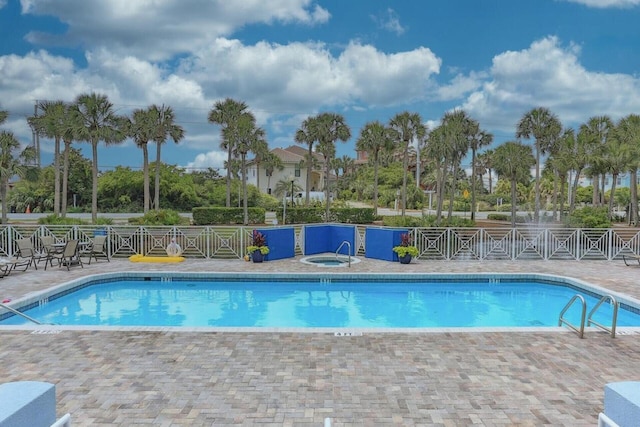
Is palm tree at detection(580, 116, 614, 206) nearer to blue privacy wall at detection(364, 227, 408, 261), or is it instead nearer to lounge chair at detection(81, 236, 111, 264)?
blue privacy wall at detection(364, 227, 408, 261)

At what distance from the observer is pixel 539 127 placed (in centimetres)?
2714

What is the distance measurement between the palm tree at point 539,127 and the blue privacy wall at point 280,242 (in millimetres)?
20052

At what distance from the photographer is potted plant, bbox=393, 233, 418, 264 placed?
12680 millimetres

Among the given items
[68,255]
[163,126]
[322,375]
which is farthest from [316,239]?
[163,126]

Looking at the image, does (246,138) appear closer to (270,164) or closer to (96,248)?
(270,164)

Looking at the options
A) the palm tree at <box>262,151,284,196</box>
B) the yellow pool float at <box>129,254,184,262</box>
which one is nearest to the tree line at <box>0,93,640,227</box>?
the yellow pool float at <box>129,254,184,262</box>

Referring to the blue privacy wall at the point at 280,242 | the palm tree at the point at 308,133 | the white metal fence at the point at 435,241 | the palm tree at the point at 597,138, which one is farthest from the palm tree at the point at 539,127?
the blue privacy wall at the point at 280,242

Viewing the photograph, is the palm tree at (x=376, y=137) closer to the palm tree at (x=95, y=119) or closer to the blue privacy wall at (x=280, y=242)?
the palm tree at (x=95, y=119)

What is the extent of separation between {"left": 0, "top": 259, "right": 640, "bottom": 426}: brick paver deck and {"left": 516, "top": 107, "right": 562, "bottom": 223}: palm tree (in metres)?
24.1

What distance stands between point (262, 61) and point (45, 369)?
1692 centimetres

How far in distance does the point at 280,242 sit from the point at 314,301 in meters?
3.88

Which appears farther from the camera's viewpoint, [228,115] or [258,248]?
[228,115]

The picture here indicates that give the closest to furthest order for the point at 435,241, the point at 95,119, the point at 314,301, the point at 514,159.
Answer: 1. the point at 314,301
2. the point at 435,241
3. the point at 95,119
4. the point at 514,159

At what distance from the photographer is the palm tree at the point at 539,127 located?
27.0 meters
